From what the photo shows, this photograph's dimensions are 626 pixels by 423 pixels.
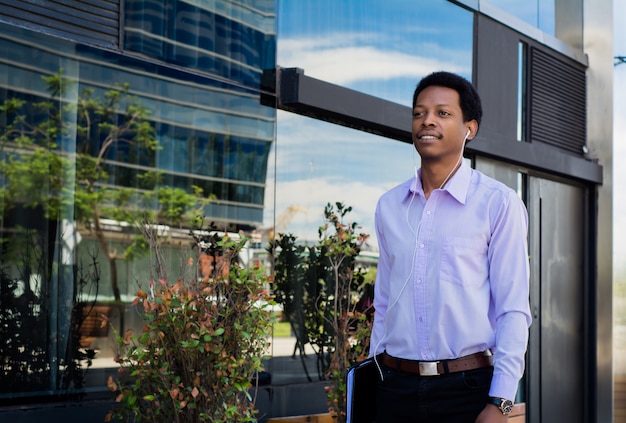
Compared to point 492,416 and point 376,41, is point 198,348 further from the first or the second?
point 376,41

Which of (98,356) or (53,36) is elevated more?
(53,36)

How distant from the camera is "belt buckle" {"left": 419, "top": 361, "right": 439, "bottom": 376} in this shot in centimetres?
269

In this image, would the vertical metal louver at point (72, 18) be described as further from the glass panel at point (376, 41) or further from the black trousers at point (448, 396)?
the black trousers at point (448, 396)

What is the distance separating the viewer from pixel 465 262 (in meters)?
2.71

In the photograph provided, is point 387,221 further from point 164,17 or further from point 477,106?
point 164,17

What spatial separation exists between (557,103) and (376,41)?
311 cm

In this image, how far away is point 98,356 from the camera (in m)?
6.35

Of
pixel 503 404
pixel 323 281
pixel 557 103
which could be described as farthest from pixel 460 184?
pixel 557 103

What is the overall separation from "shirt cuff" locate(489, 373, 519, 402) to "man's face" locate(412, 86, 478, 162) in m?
0.69

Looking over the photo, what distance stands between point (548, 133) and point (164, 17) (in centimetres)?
501

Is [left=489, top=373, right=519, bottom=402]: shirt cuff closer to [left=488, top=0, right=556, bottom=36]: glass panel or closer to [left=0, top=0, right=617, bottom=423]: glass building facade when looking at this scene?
[left=0, top=0, right=617, bottom=423]: glass building facade

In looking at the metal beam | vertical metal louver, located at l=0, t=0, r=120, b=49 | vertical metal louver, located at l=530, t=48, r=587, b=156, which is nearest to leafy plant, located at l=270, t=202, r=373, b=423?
the metal beam

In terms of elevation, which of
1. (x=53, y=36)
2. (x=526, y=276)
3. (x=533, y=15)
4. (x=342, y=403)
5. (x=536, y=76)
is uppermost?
(x=533, y=15)

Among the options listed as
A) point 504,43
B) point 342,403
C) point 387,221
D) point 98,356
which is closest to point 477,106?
point 387,221
